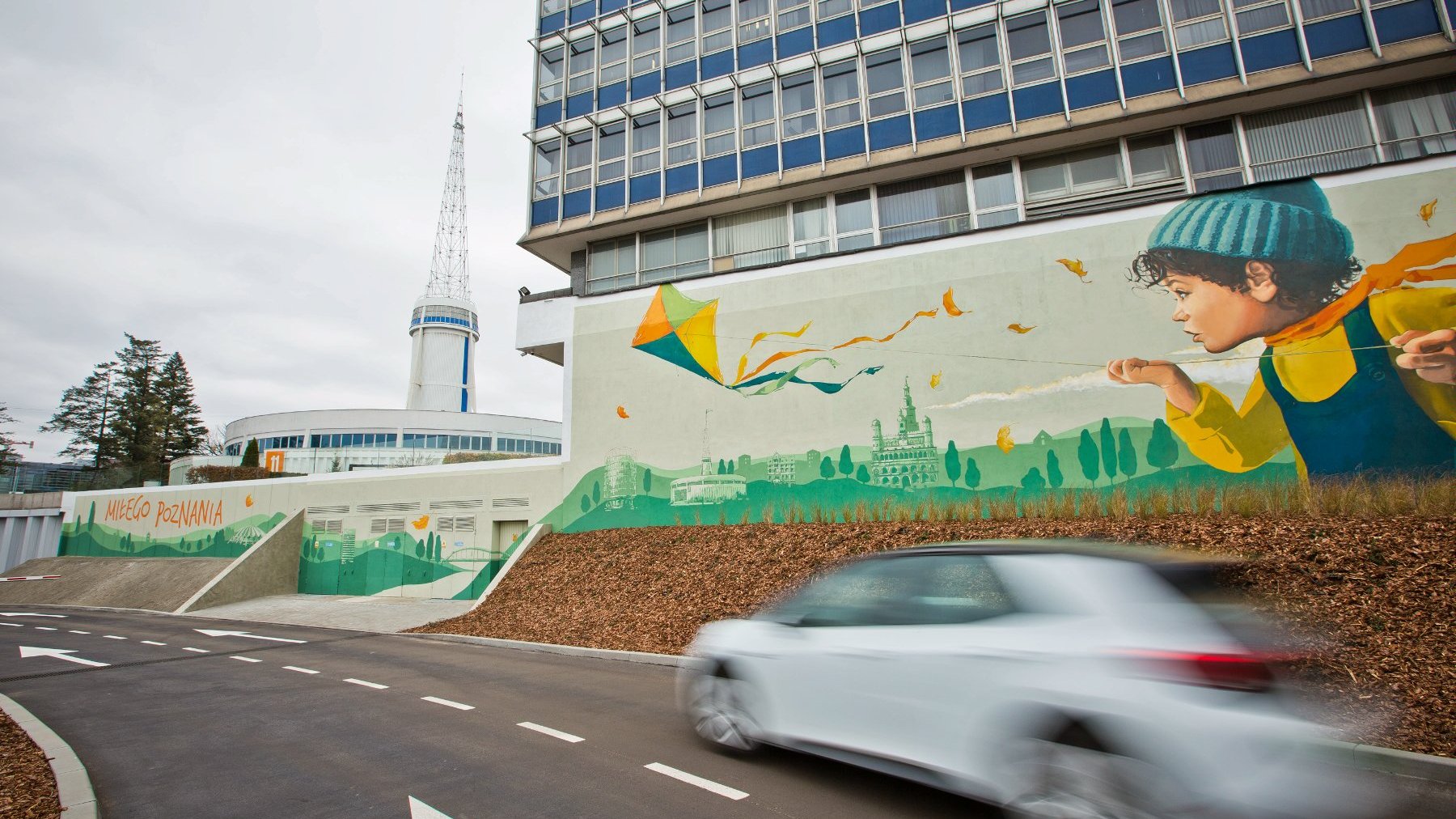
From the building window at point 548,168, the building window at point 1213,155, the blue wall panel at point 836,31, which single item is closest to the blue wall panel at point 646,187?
the building window at point 548,168

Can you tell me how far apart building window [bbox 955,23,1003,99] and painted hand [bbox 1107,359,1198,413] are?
885 centimetres

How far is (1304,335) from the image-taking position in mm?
13641

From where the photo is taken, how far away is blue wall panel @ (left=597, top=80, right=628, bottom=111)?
78.3 ft

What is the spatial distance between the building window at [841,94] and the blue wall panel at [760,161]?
173 centimetres

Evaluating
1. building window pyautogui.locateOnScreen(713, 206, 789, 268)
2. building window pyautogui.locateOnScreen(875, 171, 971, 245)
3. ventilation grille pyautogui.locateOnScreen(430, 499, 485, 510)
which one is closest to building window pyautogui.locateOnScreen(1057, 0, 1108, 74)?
building window pyautogui.locateOnScreen(875, 171, 971, 245)

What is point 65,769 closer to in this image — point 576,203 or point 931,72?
point 576,203

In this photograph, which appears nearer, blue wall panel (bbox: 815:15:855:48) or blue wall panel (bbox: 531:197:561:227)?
blue wall panel (bbox: 815:15:855:48)

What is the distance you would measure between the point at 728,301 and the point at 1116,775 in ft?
54.7

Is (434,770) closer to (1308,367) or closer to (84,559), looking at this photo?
(1308,367)

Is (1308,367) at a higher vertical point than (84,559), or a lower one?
higher

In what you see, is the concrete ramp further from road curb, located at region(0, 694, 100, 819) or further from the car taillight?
the car taillight

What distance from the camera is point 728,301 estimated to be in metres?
19.1

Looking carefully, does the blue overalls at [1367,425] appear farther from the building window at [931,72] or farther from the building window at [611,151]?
the building window at [611,151]

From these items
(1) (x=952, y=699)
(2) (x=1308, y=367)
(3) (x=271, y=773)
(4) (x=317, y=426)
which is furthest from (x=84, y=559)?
(2) (x=1308, y=367)
